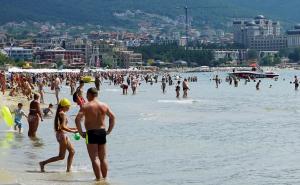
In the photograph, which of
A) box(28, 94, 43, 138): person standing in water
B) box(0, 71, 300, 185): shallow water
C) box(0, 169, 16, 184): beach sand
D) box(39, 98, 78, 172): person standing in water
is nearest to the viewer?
box(0, 169, 16, 184): beach sand

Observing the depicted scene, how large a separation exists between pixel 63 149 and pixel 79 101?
5048 mm

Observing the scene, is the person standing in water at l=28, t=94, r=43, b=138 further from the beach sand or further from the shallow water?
the beach sand

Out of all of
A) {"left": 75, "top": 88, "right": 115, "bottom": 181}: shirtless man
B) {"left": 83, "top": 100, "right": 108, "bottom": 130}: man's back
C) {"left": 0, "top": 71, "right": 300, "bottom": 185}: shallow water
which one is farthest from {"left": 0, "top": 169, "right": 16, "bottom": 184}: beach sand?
{"left": 83, "top": 100, "right": 108, "bottom": 130}: man's back

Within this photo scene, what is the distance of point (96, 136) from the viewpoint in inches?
495

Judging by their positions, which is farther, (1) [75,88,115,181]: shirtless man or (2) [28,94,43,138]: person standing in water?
(2) [28,94,43,138]: person standing in water

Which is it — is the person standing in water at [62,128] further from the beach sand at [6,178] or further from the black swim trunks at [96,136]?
the black swim trunks at [96,136]

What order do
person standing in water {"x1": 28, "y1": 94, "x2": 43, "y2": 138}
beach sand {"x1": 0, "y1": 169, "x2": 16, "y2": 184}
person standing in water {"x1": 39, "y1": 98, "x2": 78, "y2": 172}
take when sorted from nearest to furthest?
beach sand {"x1": 0, "y1": 169, "x2": 16, "y2": 184} < person standing in water {"x1": 39, "y1": 98, "x2": 78, "y2": 172} < person standing in water {"x1": 28, "y1": 94, "x2": 43, "y2": 138}

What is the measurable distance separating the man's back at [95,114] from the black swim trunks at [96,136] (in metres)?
0.08

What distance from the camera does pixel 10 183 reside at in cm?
1274

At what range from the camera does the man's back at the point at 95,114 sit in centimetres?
1247

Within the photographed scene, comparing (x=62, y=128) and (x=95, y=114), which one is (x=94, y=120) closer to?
(x=95, y=114)

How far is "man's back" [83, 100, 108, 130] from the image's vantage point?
1247 centimetres

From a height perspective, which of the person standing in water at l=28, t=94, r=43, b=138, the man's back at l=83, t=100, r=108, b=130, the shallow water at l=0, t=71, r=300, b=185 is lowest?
the shallow water at l=0, t=71, r=300, b=185

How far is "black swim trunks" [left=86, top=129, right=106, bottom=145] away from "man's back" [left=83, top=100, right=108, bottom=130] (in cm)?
8
